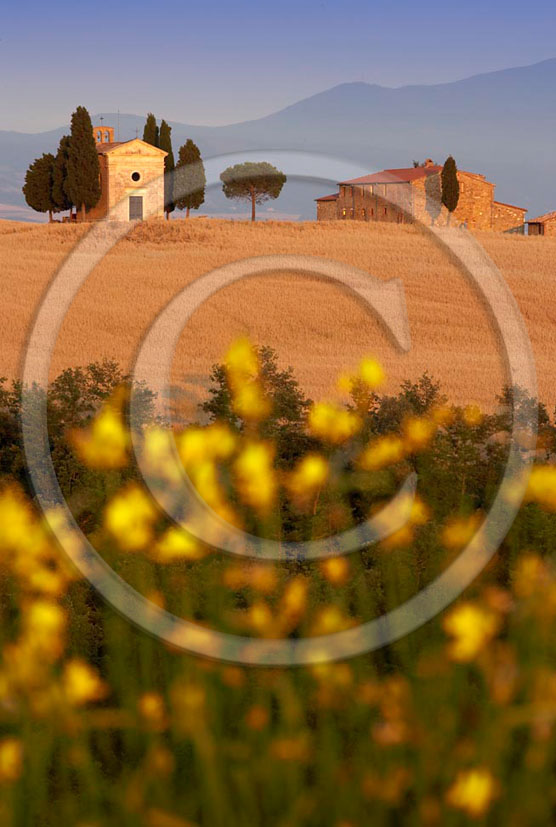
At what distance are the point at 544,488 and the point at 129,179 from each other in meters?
51.3

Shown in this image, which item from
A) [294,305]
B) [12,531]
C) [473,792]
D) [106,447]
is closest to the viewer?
[473,792]

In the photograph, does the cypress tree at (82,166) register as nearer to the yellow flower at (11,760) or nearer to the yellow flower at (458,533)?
the yellow flower at (458,533)

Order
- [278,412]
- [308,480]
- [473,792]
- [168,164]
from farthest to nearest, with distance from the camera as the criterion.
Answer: [168,164], [278,412], [308,480], [473,792]

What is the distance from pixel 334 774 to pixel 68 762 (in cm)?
111

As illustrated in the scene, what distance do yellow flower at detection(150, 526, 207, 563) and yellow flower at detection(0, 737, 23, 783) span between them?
128 centimetres

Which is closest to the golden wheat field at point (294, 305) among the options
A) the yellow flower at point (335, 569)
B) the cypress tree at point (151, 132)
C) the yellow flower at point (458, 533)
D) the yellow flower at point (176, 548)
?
the yellow flower at point (458, 533)

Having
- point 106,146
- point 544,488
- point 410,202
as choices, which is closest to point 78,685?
point 544,488

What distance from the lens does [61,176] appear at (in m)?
51.7

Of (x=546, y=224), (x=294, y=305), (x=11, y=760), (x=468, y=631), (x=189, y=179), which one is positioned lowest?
(x=11, y=760)

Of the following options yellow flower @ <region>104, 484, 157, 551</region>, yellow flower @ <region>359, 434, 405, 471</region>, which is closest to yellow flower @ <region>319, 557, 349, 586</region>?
yellow flower @ <region>104, 484, 157, 551</region>

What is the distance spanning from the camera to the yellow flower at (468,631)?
12.5ft

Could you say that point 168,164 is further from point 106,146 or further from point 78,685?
point 78,685

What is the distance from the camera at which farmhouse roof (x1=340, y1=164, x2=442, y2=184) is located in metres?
63.2

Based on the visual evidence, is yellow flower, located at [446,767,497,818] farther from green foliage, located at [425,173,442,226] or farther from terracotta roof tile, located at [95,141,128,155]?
green foliage, located at [425,173,442,226]
